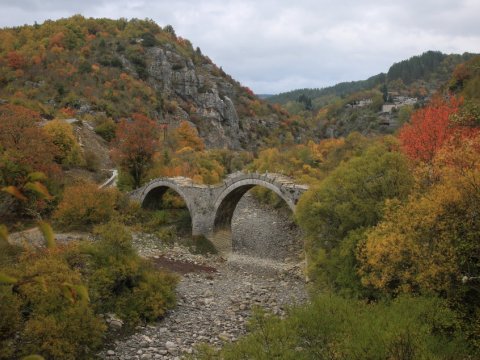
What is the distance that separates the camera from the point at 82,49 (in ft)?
231

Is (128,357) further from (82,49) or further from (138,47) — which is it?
(138,47)

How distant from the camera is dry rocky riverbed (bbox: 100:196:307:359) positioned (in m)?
15.0

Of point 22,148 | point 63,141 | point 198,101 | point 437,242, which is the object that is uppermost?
point 198,101

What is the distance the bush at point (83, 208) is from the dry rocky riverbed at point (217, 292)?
112 inches

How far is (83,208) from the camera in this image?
25297mm

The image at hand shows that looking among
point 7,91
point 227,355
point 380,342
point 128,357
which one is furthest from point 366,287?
point 7,91

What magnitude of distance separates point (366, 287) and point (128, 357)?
8429 millimetres

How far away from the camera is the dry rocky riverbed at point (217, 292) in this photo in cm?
1499

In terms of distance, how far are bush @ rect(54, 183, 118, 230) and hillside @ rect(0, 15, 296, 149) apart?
75.5ft

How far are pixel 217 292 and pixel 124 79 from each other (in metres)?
54.5

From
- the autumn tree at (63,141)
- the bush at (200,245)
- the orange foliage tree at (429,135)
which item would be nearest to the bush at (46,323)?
the bush at (200,245)

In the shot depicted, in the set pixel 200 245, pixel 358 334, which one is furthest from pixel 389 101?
pixel 358 334

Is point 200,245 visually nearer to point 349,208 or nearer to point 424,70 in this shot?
point 349,208

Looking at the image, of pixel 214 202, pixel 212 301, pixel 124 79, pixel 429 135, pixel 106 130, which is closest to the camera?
pixel 212 301
